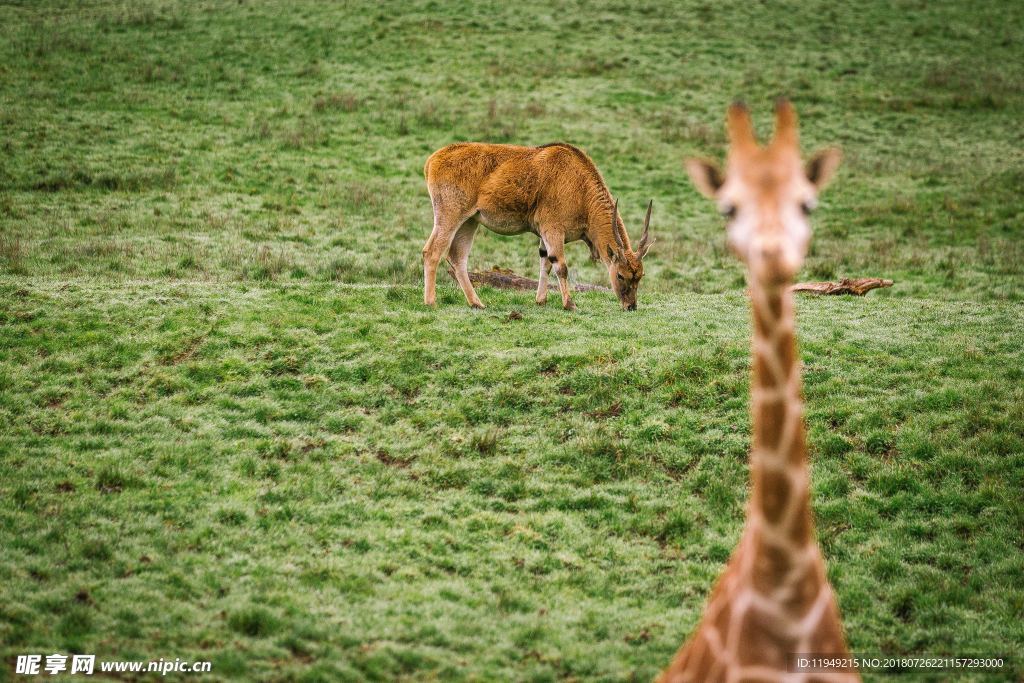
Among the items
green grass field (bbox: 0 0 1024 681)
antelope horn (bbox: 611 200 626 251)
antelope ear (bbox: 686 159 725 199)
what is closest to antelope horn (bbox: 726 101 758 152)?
antelope ear (bbox: 686 159 725 199)

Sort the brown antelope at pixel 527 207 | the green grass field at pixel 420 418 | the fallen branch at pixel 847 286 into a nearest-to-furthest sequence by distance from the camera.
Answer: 1. the green grass field at pixel 420 418
2. the brown antelope at pixel 527 207
3. the fallen branch at pixel 847 286

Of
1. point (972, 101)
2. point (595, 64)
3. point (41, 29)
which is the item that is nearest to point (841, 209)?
point (972, 101)

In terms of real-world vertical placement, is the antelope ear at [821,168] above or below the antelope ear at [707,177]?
above

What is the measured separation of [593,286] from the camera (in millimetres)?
19328

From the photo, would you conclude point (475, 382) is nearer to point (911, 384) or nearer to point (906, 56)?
point (911, 384)

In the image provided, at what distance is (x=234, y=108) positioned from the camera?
3216 cm

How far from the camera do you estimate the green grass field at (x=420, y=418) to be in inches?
314

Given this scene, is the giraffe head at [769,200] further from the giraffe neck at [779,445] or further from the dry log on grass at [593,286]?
the dry log on grass at [593,286]

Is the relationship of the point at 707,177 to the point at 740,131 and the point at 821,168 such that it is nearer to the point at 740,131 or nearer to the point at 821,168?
the point at 740,131

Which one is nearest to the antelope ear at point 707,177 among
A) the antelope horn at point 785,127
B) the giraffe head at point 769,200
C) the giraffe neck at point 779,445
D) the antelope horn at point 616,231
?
the giraffe head at point 769,200

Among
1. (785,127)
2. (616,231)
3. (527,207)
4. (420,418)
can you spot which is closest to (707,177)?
(785,127)

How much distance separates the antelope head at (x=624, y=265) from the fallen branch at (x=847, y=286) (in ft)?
14.6

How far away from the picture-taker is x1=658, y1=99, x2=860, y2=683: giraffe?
348 cm

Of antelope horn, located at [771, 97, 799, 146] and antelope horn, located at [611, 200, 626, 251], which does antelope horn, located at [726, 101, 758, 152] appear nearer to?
antelope horn, located at [771, 97, 799, 146]
